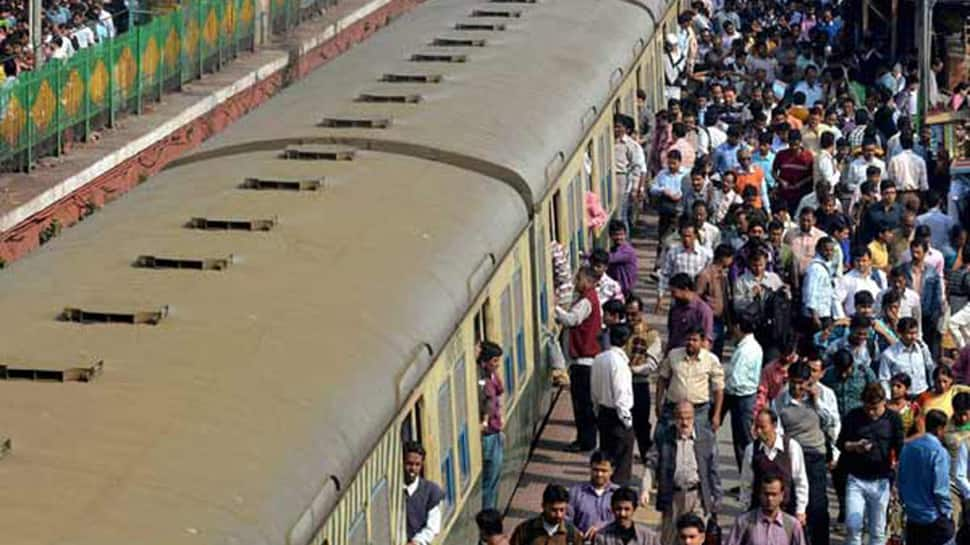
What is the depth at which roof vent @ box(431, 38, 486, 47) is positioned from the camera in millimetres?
21562

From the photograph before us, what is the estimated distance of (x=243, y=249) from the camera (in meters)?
12.9

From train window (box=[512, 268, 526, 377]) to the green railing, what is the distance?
7.07m

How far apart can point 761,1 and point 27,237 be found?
2206cm

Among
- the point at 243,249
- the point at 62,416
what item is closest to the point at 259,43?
the point at 243,249

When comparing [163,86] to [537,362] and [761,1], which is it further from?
[761,1]

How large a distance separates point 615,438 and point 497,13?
749 cm

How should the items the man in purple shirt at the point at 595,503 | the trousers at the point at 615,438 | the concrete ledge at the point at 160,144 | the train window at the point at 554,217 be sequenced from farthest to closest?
the concrete ledge at the point at 160,144 < the train window at the point at 554,217 < the trousers at the point at 615,438 < the man in purple shirt at the point at 595,503

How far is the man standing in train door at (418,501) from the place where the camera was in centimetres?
1259

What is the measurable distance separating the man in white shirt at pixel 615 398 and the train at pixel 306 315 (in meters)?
0.44

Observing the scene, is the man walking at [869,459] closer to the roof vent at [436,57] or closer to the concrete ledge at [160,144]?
the roof vent at [436,57]

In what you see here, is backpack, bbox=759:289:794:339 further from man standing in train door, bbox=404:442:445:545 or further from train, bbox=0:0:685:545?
man standing in train door, bbox=404:442:445:545

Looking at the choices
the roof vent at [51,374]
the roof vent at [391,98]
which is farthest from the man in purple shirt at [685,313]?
the roof vent at [51,374]

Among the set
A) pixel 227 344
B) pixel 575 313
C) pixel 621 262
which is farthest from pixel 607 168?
pixel 227 344

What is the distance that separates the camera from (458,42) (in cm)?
2164
